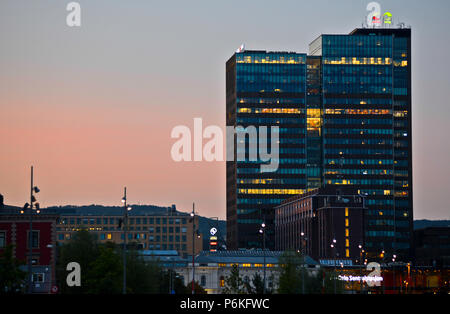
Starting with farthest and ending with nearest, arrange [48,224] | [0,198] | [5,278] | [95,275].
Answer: [0,198] → [48,224] → [95,275] → [5,278]

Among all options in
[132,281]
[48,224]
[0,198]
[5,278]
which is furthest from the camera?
[0,198]

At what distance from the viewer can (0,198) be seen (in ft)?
525
